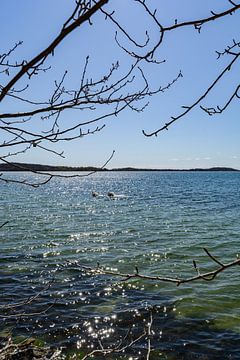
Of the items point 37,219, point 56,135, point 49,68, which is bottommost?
point 37,219

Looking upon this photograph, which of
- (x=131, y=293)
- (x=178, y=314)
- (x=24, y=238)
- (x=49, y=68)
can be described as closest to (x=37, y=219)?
(x=24, y=238)

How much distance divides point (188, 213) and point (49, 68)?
29328 mm

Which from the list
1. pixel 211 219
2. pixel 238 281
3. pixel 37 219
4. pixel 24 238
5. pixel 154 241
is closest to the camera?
pixel 238 281

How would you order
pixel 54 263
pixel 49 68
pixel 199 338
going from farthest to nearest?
pixel 54 263
pixel 199 338
pixel 49 68

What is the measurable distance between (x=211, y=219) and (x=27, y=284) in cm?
1677

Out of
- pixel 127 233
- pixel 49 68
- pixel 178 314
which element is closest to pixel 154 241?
pixel 127 233

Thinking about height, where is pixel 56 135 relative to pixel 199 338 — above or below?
above

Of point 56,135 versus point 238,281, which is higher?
point 56,135

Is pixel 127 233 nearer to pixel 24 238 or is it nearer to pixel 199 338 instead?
pixel 24 238

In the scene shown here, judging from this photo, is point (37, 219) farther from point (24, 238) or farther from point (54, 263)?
point (54, 263)

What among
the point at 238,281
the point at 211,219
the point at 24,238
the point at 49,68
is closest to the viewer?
the point at 49,68

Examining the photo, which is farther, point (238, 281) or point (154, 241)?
point (154, 241)

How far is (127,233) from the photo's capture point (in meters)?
22.3

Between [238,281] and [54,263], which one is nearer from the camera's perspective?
[238,281]
